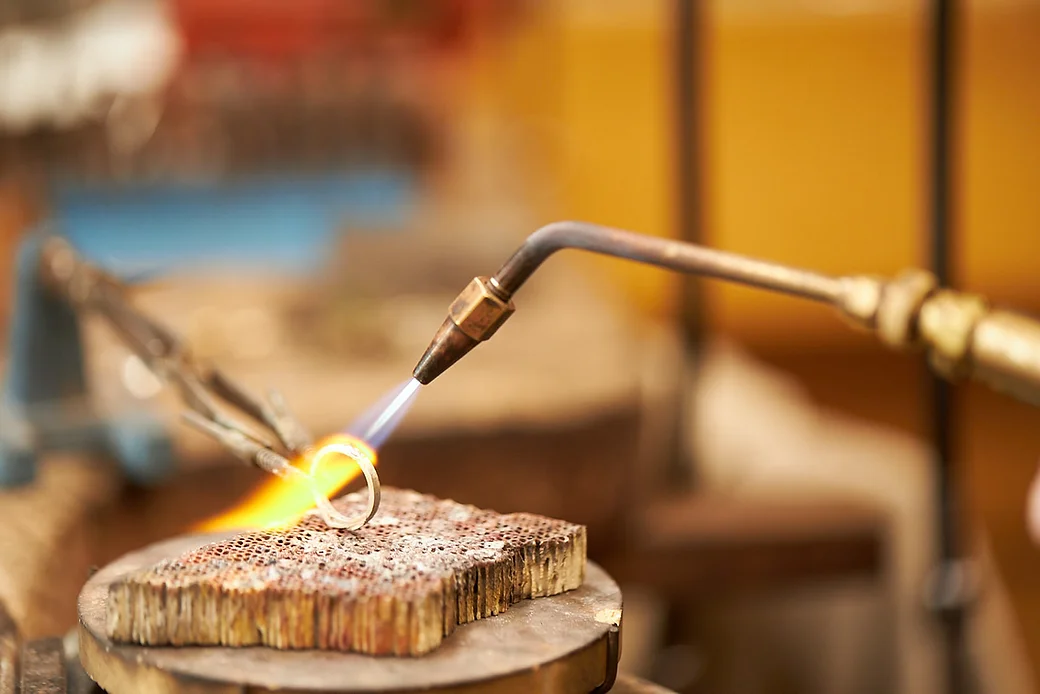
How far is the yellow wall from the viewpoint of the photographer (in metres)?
5.25

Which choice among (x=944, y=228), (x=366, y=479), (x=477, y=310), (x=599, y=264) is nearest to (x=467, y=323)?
(x=477, y=310)

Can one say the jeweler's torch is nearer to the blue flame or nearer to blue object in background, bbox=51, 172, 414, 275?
the blue flame

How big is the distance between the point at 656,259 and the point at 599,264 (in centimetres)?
393

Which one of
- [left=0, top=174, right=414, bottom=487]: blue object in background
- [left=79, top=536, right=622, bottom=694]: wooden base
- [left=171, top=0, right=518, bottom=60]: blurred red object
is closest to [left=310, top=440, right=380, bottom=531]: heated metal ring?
[left=79, top=536, right=622, bottom=694]: wooden base

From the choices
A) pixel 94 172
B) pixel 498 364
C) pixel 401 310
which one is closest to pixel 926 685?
pixel 498 364

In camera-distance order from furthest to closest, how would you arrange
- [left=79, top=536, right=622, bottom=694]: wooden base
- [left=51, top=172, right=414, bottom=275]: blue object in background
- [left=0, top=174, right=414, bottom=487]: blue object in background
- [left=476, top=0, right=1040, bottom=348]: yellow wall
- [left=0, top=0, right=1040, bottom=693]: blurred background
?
[left=476, top=0, right=1040, bottom=348]: yellow wall < [left=51, top=172, right=414, bottom=275]: blue object in background < [left=0, top=174, right=414, bottom=487]: blue object in background < [left=0, top=0, right=1040, bottom=693]: blurred background < [left=79, top=536, right=622, bottom=694]: wooden base

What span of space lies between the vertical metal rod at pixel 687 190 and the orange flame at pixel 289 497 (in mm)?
1300

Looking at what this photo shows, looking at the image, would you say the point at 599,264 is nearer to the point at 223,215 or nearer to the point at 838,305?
the point at 223,215

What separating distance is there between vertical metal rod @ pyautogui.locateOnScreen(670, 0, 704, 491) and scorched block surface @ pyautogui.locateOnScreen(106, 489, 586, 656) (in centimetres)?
139

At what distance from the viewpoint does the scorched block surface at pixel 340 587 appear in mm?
689

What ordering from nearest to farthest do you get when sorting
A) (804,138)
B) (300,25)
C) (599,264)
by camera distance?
(599,264)
(804,138)
(300,25)

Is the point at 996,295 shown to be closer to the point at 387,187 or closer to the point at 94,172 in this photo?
the point at 387,187

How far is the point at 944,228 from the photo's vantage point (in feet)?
5.17

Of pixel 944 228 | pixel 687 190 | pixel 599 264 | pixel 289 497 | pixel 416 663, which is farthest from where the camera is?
pixel 599 264
